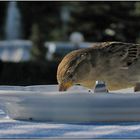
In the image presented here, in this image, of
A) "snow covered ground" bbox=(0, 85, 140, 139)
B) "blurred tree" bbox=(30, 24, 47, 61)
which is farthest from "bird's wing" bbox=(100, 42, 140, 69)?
"blurred tree" bbox=(30, 24, 47, 61)

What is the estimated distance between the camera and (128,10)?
34.3 ft

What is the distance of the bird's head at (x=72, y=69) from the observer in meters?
0.86

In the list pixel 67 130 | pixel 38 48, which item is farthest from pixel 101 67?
pixel 38 48

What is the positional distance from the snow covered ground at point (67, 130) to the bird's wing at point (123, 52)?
12 cm

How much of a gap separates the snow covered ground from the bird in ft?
0.28

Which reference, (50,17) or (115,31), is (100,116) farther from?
(50,17)

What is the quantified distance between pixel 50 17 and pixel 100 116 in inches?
494

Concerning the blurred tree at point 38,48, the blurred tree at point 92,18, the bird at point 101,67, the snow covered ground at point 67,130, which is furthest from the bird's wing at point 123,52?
the blurred tree at point 38,48

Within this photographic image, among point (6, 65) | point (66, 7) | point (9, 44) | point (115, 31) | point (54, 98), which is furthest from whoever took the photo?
point (66, 7)

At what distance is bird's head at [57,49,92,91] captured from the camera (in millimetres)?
863

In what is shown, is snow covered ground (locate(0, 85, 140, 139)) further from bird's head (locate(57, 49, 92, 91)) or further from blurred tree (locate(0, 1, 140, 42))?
blurred tree (locate(0, 1, 140, 42))

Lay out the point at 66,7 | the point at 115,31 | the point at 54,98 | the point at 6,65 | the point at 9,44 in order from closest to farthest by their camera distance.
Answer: the point at 54,98, the point at 6,65, the point at 115,31, the point at 9,44, the point at 66,7

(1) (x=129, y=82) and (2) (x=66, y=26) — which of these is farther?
(2) (x=66, y=26)

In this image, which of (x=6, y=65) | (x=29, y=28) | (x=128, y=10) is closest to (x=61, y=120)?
(x=6, y=65)
